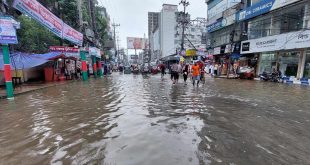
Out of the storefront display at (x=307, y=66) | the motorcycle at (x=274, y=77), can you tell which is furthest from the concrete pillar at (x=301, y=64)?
the motorcycle at (x=274, y=77)

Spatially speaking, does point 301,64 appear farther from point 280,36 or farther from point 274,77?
point 280,36

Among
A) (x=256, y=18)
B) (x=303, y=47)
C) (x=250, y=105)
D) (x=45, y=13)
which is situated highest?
(x=256, y=18)

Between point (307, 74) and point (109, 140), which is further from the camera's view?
point (307, 74)

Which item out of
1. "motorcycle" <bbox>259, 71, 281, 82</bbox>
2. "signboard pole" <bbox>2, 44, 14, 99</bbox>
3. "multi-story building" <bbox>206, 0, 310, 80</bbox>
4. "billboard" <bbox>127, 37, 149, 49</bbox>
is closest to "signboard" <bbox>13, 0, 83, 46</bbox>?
"signboard pole" <bbox>2, 44, 14, 99</bbox>

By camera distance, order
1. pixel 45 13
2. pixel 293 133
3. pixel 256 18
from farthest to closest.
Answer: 1. pixel 256 18
2. pixel 45 13
3. pixel 293 133

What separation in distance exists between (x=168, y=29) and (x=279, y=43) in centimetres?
5689

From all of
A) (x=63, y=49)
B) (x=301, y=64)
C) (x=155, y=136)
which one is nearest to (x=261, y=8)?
(x=301, y=64)

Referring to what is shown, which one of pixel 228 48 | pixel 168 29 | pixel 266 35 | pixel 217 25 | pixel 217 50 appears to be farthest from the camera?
pixel 168 29

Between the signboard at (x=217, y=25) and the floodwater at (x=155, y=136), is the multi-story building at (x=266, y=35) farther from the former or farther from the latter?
the floodwater at (x=155, y=136)

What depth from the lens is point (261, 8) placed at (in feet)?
82.5

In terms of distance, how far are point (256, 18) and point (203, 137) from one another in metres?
26.1

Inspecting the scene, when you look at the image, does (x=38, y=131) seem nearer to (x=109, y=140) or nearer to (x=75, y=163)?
(x=109, y=140)

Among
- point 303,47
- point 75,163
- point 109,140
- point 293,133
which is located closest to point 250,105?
point 293,133

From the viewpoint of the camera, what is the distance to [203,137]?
5.08m
